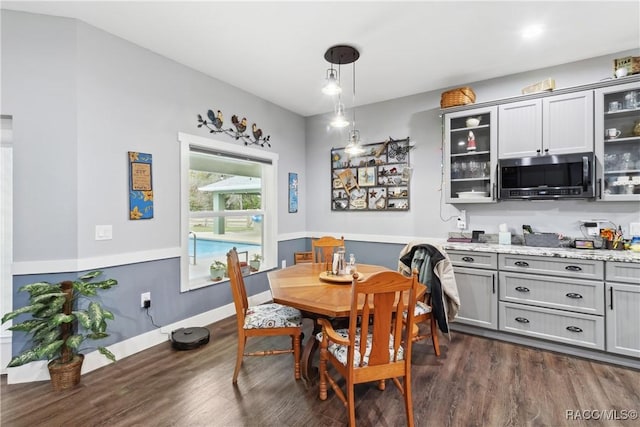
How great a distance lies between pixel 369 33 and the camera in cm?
262

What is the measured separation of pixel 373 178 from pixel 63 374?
3.77m

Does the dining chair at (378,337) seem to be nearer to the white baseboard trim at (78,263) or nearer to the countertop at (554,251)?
the countertop at (554,251)

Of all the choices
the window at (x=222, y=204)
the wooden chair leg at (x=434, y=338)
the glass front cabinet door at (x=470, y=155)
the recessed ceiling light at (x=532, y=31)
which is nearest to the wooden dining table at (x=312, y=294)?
the wooden chair leg at (x=434, y=338)

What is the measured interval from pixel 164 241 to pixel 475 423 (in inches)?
116

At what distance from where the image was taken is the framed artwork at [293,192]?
15.3 ft

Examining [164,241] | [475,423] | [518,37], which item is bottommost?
[475,423]

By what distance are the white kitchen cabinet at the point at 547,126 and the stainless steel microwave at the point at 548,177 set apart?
0.08 meters

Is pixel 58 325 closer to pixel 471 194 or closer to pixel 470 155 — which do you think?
pixel 471 194

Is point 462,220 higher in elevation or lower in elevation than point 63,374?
higher

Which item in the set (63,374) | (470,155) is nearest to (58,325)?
(63,374)

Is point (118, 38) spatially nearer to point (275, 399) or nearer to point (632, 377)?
point (275, 399)

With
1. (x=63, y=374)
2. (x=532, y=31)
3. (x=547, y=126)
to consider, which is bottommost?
(x=63, y=374)

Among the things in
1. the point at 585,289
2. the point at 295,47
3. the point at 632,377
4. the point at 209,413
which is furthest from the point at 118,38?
the point at 632,377

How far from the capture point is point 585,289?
8.63 feet
